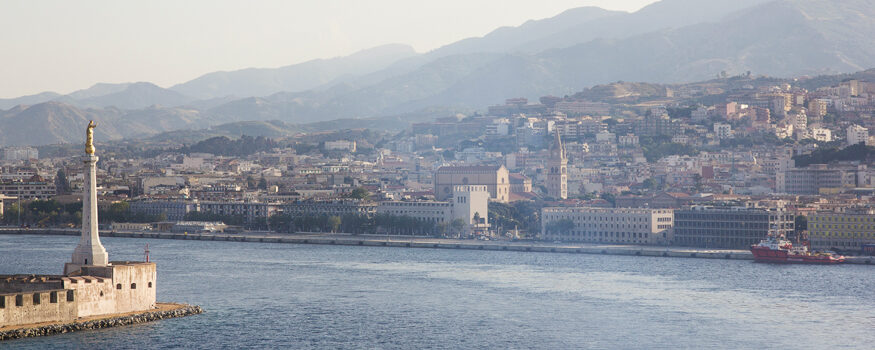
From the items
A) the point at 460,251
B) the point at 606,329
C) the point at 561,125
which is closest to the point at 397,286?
the point at 606,329

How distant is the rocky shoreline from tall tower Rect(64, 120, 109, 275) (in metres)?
1.18

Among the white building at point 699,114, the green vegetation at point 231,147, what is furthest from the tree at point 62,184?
the white building at point 699,114

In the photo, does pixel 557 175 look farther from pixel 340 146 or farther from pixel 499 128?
pixel 340 146

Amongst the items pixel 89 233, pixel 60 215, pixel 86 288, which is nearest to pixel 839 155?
pixel 60 215

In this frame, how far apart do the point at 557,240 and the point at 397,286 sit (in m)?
22.2

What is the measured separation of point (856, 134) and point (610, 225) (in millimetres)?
34545

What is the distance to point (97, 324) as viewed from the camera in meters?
22.7

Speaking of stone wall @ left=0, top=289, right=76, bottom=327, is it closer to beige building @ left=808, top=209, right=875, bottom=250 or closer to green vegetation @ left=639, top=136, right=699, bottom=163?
beige building @ left=808, top=209, right=875, bottom=250

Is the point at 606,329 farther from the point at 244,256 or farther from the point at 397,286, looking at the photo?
the point at 244,256

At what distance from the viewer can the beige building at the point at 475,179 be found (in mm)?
72625

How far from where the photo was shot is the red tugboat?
43.9 metres

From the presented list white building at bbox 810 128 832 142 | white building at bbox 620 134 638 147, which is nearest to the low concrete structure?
white building at bbox 810 128 832 142

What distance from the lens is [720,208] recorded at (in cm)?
5309

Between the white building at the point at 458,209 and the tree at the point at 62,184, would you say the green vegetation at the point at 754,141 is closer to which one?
the white building at the point at 458,209
